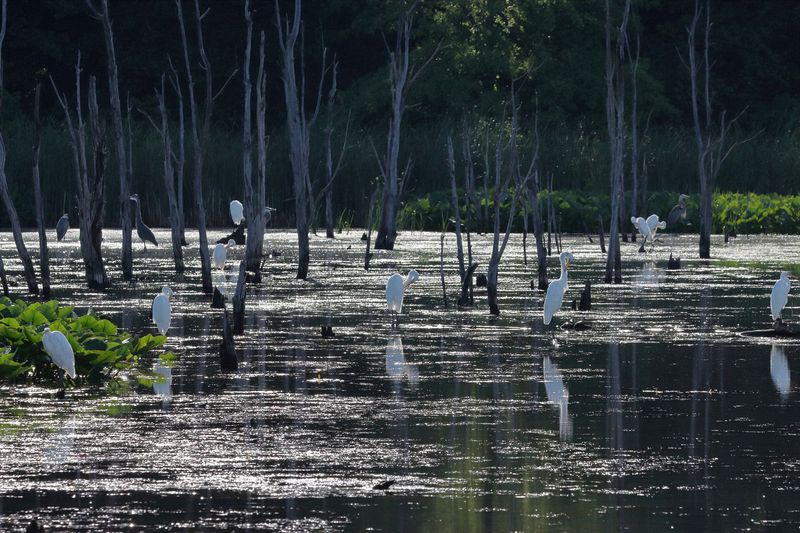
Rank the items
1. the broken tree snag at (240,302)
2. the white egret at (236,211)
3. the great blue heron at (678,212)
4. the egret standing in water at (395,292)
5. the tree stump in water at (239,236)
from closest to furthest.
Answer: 1. the broken tree snag at (240,302)
2. the egret standing in water at (395,292)
3. the tree stump in water at (239,236)
4. the white egret at (236,211)
5. the great blue heron at (678,212)

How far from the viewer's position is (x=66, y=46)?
49.2 meters

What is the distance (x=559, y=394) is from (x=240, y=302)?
4416 mm

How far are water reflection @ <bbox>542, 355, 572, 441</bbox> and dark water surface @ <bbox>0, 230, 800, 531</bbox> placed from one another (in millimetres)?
26

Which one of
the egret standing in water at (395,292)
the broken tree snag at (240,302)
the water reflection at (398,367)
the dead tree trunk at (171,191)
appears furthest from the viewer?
the dead tree trunk at (171,191)

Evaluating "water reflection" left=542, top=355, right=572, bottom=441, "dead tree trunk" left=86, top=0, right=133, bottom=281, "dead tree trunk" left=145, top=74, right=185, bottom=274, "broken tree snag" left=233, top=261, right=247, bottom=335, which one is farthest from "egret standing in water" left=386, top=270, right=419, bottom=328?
"dead tree trunk" left=145, top=74, right=185, bottom=274

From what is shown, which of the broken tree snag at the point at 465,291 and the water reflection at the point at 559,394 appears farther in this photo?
the broken tree snag at the point at 465,291

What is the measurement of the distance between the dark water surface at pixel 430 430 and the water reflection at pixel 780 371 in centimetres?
2

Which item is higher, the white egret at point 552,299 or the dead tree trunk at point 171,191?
the dead tree trunk at point 171,191

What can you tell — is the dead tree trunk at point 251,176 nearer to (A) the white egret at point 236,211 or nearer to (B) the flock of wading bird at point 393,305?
(B) the flock of wading bird at point 393,305

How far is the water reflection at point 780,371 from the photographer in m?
10.6

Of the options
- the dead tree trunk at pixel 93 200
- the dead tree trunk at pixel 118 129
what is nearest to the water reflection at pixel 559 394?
the dead tree trunk at pixel 93 200

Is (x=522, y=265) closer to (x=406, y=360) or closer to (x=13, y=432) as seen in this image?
(x=406, y=360)

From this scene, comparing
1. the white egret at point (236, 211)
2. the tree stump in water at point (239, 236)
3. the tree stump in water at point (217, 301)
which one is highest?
the white egret at point (236, 211)

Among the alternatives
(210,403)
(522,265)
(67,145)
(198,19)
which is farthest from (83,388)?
(67,145)
